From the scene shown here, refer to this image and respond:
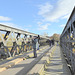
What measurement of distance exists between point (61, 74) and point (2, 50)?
677 centimetres

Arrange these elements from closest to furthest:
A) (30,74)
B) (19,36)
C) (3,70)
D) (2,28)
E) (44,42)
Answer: (30,74) → (3,70) → (2,28) → (19,36) → (44,42)

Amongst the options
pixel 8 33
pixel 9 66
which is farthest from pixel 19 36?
pixel 9 66

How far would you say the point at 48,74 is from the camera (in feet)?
13.7

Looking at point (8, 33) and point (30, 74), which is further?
point (8, 33)

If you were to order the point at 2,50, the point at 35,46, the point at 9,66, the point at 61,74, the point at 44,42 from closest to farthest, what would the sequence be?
1. the point at 61,74
2. the point at 9,66
3. the point at 35,46
4. the point at 2,50
5. the point at 44,42

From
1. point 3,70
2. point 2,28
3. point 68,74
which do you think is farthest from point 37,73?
point 2,28

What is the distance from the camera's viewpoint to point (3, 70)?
4602 millimetres

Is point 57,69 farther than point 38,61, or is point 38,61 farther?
point 38,61

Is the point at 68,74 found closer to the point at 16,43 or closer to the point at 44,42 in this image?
the point at 16,43

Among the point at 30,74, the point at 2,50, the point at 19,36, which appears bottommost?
the point at 30,74

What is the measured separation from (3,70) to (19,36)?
5.85 m

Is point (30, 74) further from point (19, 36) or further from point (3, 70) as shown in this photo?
point (19, 36)

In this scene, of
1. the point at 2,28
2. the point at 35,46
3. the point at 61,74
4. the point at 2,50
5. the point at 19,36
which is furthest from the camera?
the point at 19,36

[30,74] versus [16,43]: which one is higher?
[16,43]
